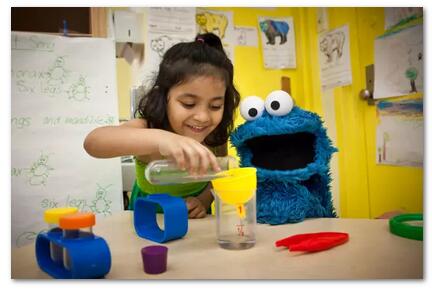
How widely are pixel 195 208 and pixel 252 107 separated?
187 mm

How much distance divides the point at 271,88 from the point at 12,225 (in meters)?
0.46

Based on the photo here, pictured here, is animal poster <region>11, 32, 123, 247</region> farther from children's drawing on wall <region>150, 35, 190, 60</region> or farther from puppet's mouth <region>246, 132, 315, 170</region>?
puppet's mouth <region>246, 132, 315, 170</region>

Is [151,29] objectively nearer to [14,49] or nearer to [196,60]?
[196,60]

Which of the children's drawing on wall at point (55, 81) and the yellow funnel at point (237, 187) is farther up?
the children's drawing on wall at point (55, 81)

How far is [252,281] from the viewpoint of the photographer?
1.35 feet

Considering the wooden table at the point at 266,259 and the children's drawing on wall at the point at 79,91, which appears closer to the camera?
the wooden table at the point at 266,259

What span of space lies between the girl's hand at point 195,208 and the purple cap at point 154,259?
24cm

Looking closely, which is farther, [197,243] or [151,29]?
[151,29]

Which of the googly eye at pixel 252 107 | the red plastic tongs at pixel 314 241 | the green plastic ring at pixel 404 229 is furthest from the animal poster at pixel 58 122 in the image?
the green plastic ring at pixel 404 229

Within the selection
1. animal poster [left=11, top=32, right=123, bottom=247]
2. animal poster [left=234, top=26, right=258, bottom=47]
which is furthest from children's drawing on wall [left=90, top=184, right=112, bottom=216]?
animal poster [left=234, top=26, right=258, bottom=47]

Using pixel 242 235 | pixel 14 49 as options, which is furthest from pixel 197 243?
pixel 14 49

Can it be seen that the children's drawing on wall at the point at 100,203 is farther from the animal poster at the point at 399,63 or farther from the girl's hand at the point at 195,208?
the animal poster at the point at 399,63

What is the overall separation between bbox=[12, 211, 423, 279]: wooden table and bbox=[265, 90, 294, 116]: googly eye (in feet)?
0.57

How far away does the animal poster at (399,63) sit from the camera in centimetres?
59
